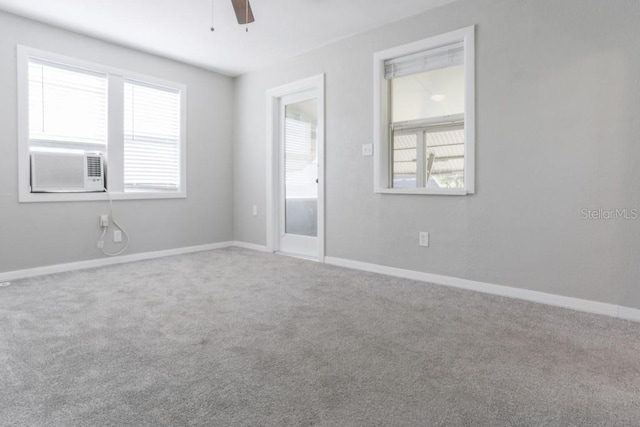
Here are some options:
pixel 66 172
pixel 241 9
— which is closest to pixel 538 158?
pixel 241 9

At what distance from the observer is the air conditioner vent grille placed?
3.80 meters

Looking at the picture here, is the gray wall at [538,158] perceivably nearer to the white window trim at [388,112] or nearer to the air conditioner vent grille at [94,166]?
the white window trim at [388,112]

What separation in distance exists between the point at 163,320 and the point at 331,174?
7.57ft

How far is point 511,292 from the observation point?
286 centimetres

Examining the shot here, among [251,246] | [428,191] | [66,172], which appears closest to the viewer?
[428,191]

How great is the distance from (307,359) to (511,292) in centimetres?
185

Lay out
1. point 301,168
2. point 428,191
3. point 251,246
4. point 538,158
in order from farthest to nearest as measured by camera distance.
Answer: point 251,246
point 301,168
point 428,191
point 538,158

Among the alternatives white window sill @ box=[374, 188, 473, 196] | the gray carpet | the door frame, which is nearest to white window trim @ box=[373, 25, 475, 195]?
white window sill @ box=[374, 188, 473, 196]

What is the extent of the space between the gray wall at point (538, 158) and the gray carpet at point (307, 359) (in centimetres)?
34

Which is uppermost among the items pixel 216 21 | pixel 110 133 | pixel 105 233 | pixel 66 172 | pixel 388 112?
pixel 216 21

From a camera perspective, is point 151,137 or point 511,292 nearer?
point 511,292
